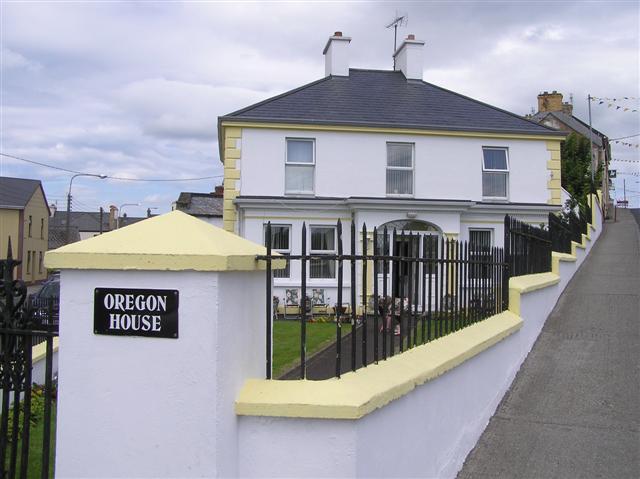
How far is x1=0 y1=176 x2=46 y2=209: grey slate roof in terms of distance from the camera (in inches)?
1885

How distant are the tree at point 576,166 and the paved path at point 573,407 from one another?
29986 millimetres

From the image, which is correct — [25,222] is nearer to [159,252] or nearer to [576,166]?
[576,166]

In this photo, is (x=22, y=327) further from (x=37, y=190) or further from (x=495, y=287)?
(x=37, y=190)

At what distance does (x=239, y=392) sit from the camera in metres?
3.31

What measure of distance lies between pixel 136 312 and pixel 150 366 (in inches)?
11.1

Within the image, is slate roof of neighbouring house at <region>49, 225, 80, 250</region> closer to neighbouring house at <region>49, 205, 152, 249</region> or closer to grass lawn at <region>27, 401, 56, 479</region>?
neighbouring house at <region>49, 205, 152, 249</region>

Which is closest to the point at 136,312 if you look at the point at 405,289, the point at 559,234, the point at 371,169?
the point at 405,289

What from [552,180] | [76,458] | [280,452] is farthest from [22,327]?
[552,180]

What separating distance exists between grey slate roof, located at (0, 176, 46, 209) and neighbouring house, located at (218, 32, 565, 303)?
34408 millimetres

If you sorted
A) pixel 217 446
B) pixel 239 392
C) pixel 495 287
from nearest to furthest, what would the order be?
pixel 217 446 → pixel 239 392 → pixel 495 287

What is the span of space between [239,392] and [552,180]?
1964cm

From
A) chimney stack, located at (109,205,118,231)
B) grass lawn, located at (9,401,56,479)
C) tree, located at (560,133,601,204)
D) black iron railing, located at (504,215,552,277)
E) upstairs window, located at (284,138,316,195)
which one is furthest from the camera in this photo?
chimney stack, located at (109,205,118,231)

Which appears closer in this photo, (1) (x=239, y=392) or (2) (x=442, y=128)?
(1) (x=239, y=392)

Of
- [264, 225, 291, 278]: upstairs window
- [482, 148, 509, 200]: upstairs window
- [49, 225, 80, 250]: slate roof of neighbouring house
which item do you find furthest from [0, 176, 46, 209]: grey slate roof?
[482, 148, 509, 200]: upstairs window
